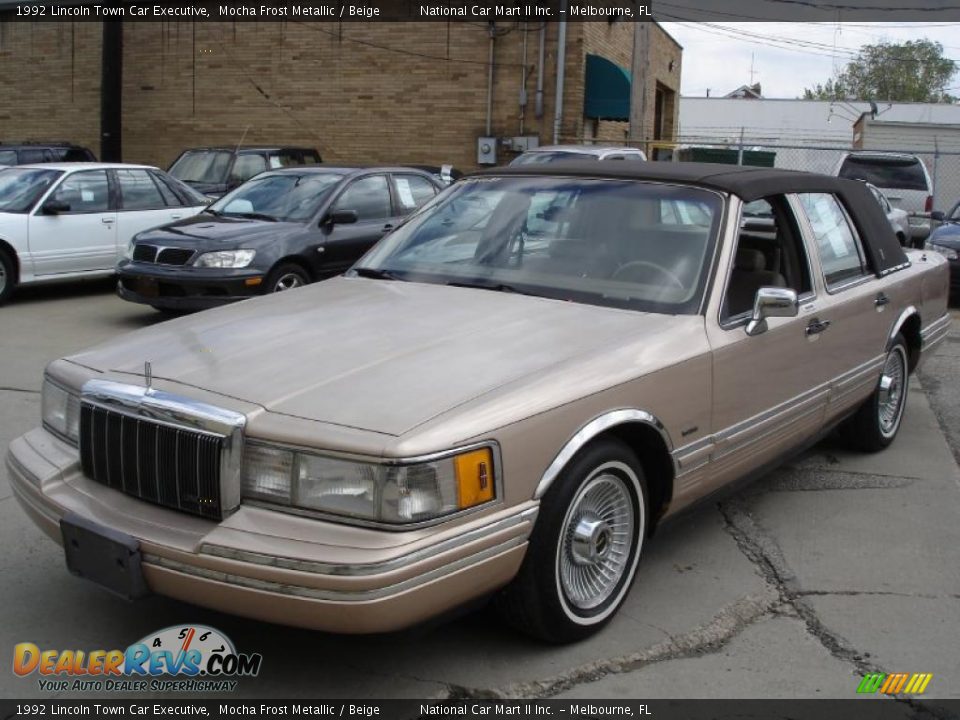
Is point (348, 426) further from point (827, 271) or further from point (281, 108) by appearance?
point (281, 108)

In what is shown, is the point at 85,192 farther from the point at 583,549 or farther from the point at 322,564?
the point at 322,564

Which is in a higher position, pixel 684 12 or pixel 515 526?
pixel 684 12

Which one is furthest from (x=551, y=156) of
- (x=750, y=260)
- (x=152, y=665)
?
(x=152, y=665)

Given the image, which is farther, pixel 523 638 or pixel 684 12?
pixel 684 12

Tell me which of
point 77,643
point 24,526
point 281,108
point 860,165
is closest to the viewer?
point 77,643

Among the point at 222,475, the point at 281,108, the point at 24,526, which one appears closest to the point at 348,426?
the point at 222,475

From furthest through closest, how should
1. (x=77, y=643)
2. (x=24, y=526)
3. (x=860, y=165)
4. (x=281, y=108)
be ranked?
(x=281, y=108), (x=860, y=165), (x=24, y=526), (x=77, y=643)

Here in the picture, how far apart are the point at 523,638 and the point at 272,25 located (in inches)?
823

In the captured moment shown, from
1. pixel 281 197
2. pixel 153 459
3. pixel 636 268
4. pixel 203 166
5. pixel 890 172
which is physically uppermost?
pixel 890 172

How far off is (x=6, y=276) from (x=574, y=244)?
8.33 meters

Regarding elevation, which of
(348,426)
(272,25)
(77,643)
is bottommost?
(77,643)

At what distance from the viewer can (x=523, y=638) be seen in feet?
11.8

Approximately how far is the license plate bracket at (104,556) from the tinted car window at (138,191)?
9234 mm

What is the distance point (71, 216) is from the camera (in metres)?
11.3
